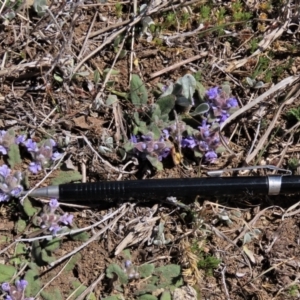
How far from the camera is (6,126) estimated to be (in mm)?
2635

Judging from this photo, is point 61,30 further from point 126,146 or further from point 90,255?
point 90,255

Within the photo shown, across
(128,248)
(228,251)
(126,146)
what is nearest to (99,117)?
(126,146)

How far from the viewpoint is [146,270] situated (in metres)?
2.53

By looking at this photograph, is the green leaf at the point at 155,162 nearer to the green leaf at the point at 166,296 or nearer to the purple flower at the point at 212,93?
the purple flower at the point at 212,93

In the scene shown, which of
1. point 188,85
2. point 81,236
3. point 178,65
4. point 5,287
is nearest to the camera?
point 5,287

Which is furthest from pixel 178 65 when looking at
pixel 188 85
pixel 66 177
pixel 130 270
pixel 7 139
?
pixel 130 270

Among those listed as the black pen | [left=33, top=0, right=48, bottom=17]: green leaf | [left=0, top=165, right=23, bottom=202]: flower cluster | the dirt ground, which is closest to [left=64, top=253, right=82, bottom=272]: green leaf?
the dirt ground

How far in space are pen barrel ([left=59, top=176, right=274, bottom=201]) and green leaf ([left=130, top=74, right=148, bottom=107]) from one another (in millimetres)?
329

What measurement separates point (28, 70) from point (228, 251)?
3.48 feet

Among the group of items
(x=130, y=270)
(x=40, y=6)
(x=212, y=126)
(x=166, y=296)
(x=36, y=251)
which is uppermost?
(x=40, y=6)

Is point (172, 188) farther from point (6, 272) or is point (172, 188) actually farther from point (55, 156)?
point (6, 272)

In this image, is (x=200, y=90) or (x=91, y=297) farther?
(x=200, y=90)

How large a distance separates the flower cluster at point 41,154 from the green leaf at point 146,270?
532 mm

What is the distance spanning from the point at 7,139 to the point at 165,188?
63 cm
